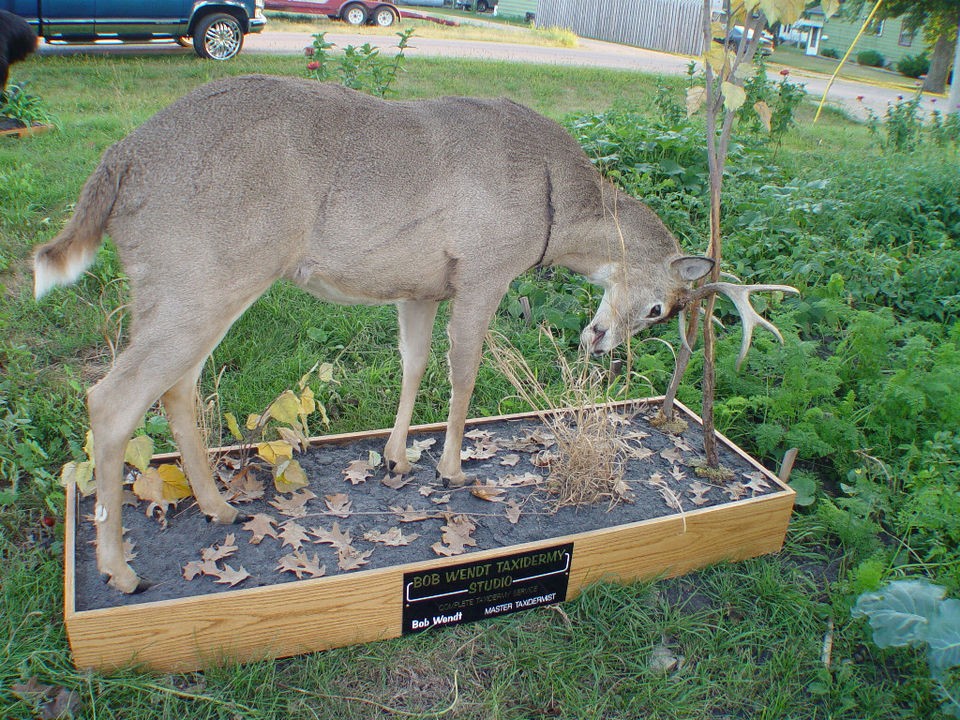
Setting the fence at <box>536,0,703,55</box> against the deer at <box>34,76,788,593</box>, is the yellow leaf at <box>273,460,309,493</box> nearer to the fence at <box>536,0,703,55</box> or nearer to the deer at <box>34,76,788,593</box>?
the deer at <box>34,76,788,593</box>

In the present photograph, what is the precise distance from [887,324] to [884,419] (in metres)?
0.58

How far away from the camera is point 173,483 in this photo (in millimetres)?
3531

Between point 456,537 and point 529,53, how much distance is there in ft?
55.1

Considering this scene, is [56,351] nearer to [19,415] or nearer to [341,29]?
[19,415]

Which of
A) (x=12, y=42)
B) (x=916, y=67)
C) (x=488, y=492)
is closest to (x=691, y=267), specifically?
(x=488, y=492)

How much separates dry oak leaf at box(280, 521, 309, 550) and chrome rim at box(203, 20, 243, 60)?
37.6 feet

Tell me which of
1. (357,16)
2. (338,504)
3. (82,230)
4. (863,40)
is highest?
(863,40)

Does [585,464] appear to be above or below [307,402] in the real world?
below

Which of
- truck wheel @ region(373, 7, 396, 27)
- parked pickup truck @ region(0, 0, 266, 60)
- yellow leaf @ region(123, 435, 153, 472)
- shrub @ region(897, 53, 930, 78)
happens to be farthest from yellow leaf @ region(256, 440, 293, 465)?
shrub @ region(897, 53, 930, 78)

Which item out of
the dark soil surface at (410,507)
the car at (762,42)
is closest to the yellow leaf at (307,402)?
the dark soil surface at (410,507)

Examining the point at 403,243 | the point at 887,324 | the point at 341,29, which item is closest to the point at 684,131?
the point at 887,324

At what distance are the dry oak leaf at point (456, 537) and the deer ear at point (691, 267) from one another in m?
1.48

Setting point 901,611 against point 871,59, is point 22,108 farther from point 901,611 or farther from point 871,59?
point 871,59

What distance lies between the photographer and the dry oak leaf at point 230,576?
3.10 m
